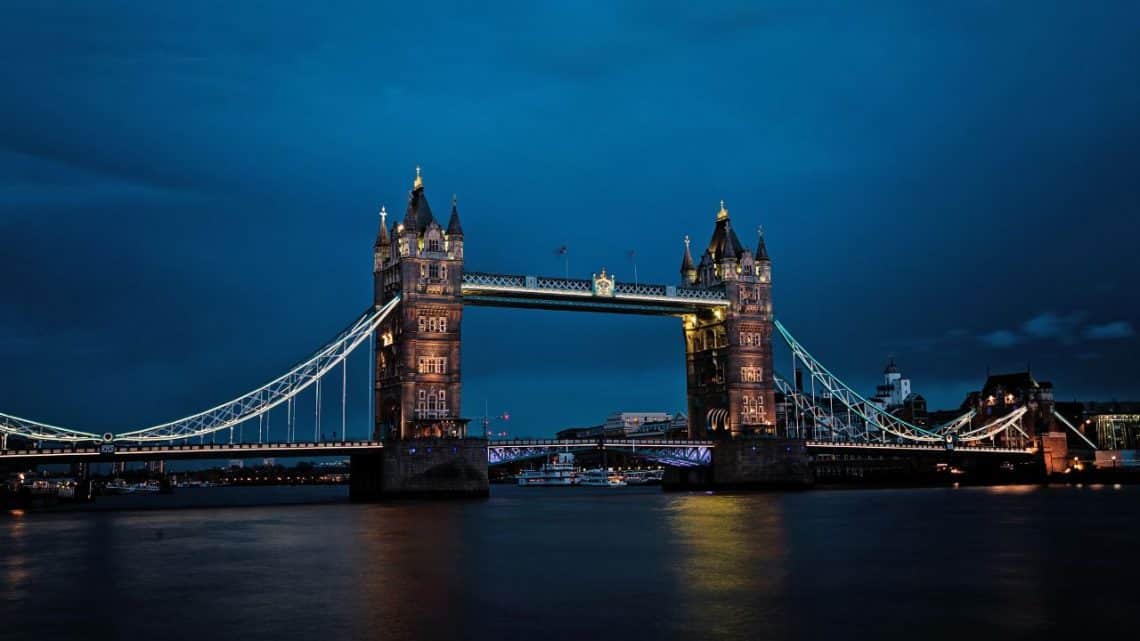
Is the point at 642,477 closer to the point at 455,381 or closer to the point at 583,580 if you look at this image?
the point at 455,381

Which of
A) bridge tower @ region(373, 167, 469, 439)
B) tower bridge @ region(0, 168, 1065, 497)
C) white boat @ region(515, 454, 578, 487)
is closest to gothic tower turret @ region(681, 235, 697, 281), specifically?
tower bridge @ region(0, 168, 1065, 497)

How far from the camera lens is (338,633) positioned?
19.3m

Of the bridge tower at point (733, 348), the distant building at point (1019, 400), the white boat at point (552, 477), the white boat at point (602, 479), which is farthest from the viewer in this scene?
the white boat at point (552, 477)

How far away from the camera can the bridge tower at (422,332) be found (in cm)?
8031

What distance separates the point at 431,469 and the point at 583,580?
51967mm

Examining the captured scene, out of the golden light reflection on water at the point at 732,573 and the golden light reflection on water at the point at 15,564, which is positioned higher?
the golden light reflection on water at the point at 15,564

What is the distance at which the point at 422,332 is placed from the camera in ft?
267

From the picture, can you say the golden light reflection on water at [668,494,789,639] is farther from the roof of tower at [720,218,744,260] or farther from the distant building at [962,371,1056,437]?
the distant building at [962,371,1056,437]

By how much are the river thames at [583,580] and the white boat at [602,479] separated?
339 ft

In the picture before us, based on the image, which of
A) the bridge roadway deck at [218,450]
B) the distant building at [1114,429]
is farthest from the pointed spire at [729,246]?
the distant building at [1114,429]

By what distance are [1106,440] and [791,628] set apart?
150102 mm

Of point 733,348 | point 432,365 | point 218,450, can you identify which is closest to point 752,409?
point 733,348

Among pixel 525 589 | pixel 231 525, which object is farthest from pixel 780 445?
pixel 525 589

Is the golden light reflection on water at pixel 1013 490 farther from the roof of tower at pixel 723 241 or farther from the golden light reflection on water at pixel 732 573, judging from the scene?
the golden light reflection on water at pixel 732 573
